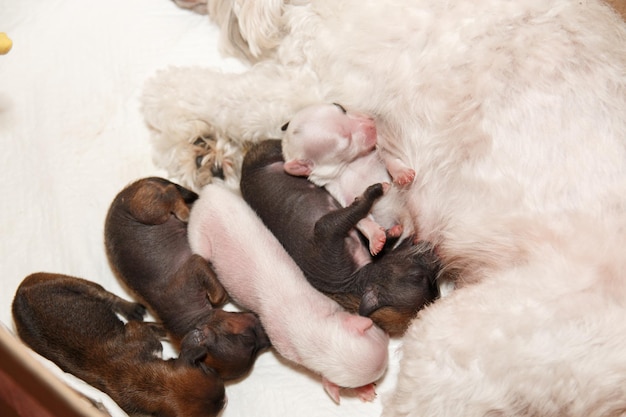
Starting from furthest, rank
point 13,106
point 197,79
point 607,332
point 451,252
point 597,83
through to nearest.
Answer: point 13,106, point 197,79, point 451,252, point 597,83, point 607,332

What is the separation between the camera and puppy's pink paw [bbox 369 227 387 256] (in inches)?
80.4

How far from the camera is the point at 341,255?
2.08 meters

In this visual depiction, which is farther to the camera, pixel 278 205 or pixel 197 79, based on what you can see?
pixel 197 79

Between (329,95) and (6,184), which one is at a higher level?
(329,95)

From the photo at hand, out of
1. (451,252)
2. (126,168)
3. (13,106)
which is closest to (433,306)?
(451,252)

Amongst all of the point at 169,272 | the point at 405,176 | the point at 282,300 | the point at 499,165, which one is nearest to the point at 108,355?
the point at 169,272

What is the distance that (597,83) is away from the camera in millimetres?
1852

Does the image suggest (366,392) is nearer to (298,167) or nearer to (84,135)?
(298,167)

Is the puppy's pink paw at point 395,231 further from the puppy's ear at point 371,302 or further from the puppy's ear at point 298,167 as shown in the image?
the puppy's ear at point 298,167

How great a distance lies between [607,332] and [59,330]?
1.47 m

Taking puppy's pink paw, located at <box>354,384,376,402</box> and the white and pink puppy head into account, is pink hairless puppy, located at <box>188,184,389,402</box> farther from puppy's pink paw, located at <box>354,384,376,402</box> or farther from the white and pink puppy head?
the white and pink puppy head

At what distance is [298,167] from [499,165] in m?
0.62

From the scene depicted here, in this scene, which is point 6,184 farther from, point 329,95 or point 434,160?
point 434,160

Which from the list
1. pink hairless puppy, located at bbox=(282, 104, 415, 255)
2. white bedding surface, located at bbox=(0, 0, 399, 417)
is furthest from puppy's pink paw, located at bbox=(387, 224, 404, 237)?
white bedding surface, located at bbox=(0, 0, 399, 417)
